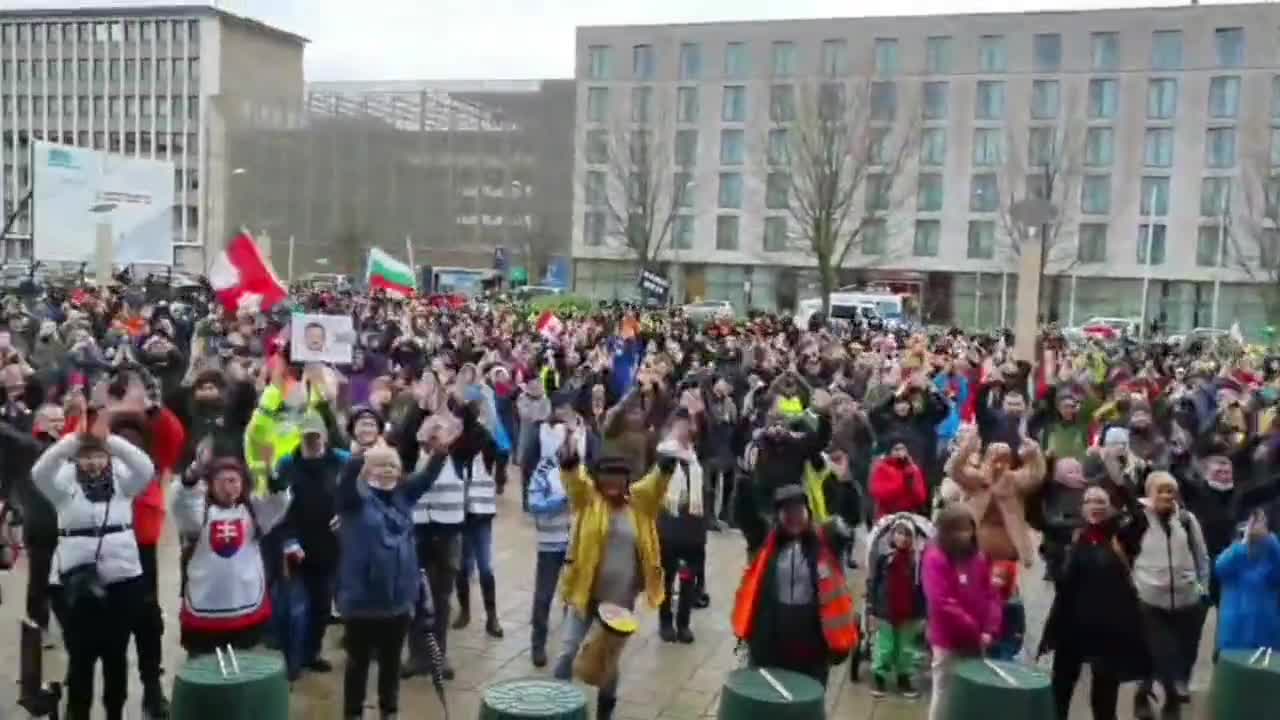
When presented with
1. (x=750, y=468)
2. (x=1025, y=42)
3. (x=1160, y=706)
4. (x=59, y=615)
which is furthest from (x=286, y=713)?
(x=1025, y=42)

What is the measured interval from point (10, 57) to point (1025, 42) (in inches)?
3132

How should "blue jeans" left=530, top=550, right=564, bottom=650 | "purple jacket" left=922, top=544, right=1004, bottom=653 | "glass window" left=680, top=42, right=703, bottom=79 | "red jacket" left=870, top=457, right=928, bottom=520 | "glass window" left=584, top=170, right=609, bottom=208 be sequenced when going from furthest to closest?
Answer: "glass window" left=680, top=42, right=703, bottom=79 → "glass window" left=584, top=170, right=609, bottom=208 → "red jacket" left=870, top=457, right=928, bottom=520 → "blue jeans" left=530, top=550, right=564, bottom=650 → "purple jacket" left=922, top=544, right=1004, bottom=653

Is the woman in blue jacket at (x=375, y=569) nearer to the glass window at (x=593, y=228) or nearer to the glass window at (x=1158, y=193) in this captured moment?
the glass window at (x=1158, y=193)

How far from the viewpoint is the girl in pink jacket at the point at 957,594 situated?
5793 mm

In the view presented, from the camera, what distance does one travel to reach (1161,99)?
56.1 metres

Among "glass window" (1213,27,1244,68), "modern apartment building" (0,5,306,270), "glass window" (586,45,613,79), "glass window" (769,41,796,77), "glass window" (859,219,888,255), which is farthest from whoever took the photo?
"modern apartment building" (0,5,306,270)

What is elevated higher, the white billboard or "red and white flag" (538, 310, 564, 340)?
the white billboard

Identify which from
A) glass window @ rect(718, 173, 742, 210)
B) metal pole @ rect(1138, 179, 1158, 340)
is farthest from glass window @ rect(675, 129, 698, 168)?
metal pole @ rect(1138, 179, 1158, 340)

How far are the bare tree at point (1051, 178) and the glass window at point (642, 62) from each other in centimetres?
1866

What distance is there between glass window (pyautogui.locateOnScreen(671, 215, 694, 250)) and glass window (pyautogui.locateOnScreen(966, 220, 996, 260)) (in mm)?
14064

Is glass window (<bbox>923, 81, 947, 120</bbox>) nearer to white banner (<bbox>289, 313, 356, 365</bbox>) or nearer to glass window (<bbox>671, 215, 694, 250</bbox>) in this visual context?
glass window (<bbox>671, 215, 694, 250</bbox>)

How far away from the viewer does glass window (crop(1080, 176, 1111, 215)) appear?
56.1 metres

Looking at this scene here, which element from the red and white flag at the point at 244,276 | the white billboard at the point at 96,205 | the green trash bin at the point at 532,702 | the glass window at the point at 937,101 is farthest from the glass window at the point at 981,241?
the green trash bin at the point at 532,702

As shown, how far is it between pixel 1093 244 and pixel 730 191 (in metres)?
18.0
